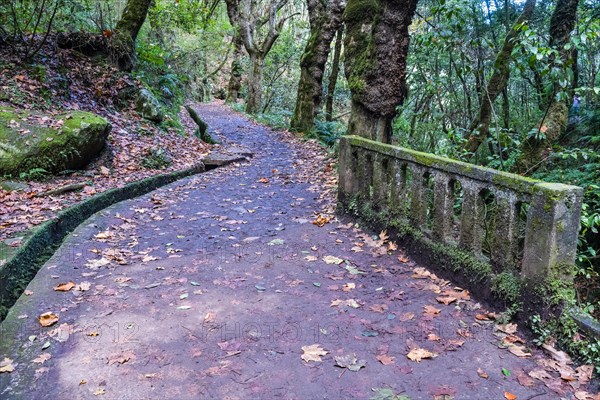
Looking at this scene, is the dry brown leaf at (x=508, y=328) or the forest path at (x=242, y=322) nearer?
the forest path at (x=242, y=322)

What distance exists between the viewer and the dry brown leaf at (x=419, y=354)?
3.29 m

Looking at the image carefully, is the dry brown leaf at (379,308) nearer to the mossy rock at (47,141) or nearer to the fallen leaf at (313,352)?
the fallen leaf at (313,352)

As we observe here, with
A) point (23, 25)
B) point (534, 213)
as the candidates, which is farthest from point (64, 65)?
point (534, 213)

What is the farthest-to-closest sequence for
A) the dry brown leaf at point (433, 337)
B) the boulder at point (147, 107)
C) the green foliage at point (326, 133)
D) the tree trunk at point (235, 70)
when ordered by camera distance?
1. the tree trunk at point (235, 70)
2. the green foliage at point (326, 133)
3. the boulder at point (147, 107)
4. the dry brown leaf at point (433, 337)

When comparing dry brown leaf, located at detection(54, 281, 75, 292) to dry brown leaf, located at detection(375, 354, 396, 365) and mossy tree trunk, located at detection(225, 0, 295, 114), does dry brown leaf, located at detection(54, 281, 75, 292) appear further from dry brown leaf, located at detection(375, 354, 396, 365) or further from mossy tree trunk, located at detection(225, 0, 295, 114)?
mossy tree trunk, located at detection(225, 0, 295, 114)

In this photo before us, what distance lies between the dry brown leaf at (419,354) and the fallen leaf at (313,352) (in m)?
0.64

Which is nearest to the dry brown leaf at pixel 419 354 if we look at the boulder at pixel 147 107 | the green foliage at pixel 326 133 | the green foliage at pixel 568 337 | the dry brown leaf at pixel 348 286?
the green foliage at pixel 568 337

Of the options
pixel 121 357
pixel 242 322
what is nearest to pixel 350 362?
pixel 242 322

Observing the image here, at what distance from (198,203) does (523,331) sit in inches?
227

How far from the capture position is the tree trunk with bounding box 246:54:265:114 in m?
21.5

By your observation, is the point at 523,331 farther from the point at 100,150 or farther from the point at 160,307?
the point at 100,150

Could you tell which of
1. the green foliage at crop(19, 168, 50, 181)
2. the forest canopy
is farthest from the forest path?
the forest canopy

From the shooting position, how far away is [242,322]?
3.82 meters

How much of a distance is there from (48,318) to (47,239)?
187 cm
